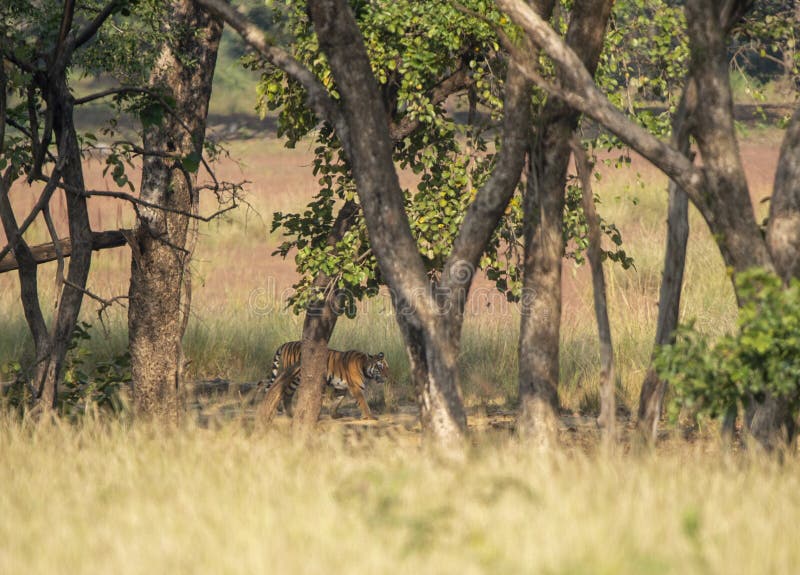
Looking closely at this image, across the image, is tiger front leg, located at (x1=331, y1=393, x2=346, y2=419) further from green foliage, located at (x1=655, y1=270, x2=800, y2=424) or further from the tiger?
green foliage, located at (x1=655, y1=270, x2=800, y2=424)

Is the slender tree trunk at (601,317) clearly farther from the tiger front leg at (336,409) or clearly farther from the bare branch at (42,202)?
the tiger front leg at (336,409)

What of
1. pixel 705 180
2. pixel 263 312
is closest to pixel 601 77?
pixel 705 180

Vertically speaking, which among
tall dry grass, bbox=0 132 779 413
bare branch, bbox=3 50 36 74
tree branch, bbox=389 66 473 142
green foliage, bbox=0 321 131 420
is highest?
tree branch, bbox=389 66 473 142

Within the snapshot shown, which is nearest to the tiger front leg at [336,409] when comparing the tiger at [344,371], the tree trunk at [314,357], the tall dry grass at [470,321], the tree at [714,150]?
the tiger at [344,371]

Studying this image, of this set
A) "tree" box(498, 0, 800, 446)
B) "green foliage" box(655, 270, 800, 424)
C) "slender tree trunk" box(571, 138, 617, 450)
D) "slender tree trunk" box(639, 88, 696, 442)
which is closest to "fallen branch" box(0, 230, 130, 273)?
"slender tree trunk" box(571, 138, 617, 450)

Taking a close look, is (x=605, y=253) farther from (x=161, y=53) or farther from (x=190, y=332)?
(x=190, y=332)

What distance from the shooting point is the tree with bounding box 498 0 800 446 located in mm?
7738

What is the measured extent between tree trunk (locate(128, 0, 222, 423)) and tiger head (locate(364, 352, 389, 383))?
3.01m

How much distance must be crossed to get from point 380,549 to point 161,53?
264 inches

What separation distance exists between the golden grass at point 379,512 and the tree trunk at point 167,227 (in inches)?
120

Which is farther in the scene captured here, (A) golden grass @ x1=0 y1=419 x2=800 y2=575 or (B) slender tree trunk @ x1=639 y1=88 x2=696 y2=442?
(B) slender tree trunk @ x1=639 y1=88 x2=696 y2=442

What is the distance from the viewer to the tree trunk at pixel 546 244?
8.66m

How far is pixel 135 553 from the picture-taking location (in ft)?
18.3

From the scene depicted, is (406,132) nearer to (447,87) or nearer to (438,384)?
(447,87)
